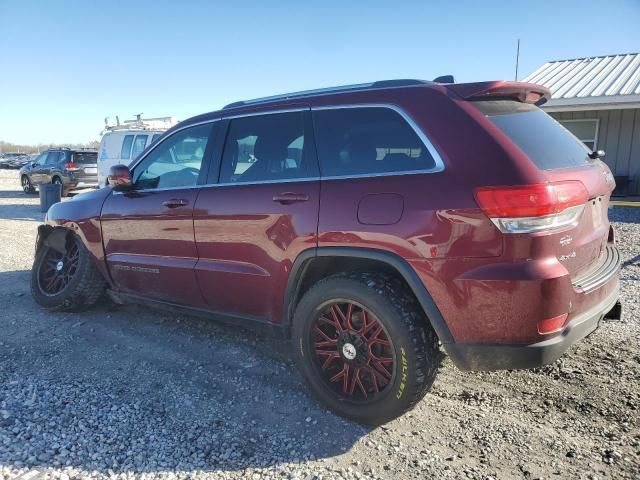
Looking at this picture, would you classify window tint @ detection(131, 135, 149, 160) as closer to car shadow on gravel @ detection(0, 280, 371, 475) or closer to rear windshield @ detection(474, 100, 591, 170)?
car shadow on gravel @ detection(0, 280, 371, 475)

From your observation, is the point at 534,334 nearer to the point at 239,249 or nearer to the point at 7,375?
the point at 239,249

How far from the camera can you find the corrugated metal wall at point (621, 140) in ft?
39.3

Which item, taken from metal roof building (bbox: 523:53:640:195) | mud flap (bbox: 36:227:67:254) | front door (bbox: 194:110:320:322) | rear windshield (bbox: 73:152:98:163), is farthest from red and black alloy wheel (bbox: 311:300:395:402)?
rear windshield (bbox: 73:152:98:163)

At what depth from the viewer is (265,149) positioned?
3516 mm

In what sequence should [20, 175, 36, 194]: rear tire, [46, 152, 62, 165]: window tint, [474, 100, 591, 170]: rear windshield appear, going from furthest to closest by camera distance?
[20, 175, 36, 194]: rear tire
[46, 152, 62, 165]: window tint
[474, 100, 591, 170]: rear windshield

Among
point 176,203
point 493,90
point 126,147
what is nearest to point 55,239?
point 176,203

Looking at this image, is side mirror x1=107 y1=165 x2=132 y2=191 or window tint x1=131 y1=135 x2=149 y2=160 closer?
side mirror x1=107 y1=165 x2=132 y2=191

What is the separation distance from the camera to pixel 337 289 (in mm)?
2910

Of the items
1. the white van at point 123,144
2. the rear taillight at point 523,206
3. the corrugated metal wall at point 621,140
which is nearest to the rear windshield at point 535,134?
the rear taillight at point 523,206

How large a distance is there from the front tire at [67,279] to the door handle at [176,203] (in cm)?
131

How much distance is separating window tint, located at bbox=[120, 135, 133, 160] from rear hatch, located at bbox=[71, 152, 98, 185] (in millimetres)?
4667

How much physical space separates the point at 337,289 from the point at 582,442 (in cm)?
159

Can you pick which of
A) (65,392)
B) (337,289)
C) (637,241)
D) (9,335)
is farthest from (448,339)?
(637,241)

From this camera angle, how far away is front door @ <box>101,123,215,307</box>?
150 inches
